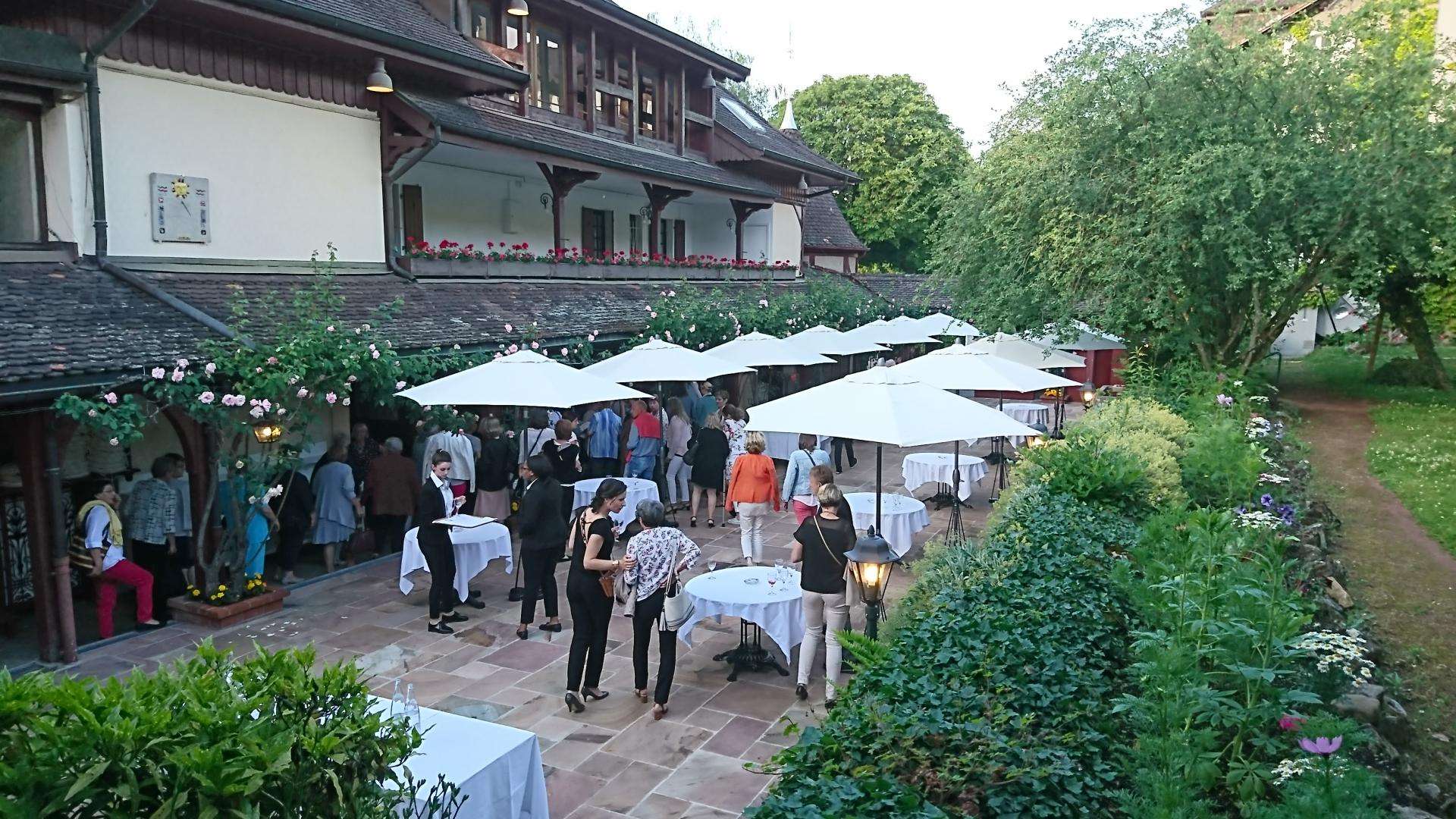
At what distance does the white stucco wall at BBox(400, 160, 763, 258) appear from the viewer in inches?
675

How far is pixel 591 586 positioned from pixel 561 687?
1.22 metres

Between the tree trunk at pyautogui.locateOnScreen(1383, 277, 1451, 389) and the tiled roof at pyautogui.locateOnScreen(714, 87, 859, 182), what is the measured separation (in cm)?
1433

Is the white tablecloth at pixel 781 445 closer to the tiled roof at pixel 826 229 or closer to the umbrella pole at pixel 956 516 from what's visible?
the umbrella pole at pixel 956 516

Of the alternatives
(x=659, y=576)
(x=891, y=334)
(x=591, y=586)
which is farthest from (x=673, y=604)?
(x=891, y=334)

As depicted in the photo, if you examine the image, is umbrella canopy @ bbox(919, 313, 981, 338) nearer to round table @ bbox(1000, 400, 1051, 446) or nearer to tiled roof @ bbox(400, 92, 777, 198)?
round table @ bbox(1000, 400, 1051, 446)

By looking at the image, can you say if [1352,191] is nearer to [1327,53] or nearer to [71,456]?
[1327,53]

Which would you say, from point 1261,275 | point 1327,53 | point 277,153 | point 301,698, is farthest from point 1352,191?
point 301,698

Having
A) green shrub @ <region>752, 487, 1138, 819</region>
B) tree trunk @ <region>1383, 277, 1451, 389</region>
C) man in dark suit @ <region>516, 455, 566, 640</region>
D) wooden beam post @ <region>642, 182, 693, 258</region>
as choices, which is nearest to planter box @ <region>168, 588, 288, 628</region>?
man in dark suit @ <region>516, 455, 566, 640</region>

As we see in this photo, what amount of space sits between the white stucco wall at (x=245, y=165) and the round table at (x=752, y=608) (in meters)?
7.87

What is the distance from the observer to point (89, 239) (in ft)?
33.8

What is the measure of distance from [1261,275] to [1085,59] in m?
4.86

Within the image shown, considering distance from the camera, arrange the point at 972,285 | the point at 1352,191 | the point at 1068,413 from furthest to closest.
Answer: the point at 1068,413 → the point at 972,285 → the point at 1352,191

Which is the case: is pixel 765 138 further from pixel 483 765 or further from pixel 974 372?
pixel 483 765

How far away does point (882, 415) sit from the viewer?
8.61 m
